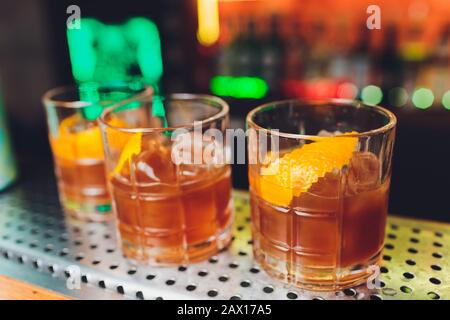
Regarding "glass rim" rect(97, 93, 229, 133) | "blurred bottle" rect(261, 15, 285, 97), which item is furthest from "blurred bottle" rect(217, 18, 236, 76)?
"glass rim" rect(97, 93, 229, 133)

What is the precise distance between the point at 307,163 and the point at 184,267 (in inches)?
13.5

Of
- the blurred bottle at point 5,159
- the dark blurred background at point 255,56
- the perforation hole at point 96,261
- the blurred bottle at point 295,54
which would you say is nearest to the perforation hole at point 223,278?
the perforation hole at point 96,261

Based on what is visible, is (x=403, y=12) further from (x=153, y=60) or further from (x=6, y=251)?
(x=6, y=251)

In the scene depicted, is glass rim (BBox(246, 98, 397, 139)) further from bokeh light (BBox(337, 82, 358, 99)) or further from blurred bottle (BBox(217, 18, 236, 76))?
blurred bottle (BBox(217, 18, 236, 76))

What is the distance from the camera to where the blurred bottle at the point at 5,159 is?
1.32 m

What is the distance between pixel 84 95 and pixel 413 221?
0.88 meters

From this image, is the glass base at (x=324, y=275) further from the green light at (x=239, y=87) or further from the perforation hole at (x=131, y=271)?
the green light at (x=239, y=87)

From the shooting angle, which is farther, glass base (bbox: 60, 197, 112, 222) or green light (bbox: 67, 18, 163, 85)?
green light (bbox: 67, 18, 163, 85)

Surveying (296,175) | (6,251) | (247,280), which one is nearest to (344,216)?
(296,175)

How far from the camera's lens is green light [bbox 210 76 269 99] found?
2752 mm

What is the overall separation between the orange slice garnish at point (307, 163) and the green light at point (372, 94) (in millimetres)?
1852

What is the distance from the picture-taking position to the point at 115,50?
2811 millimetres

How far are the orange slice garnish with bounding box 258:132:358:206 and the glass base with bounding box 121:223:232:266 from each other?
0.23 meters

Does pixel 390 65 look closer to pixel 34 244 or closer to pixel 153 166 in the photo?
pixel 153 166
